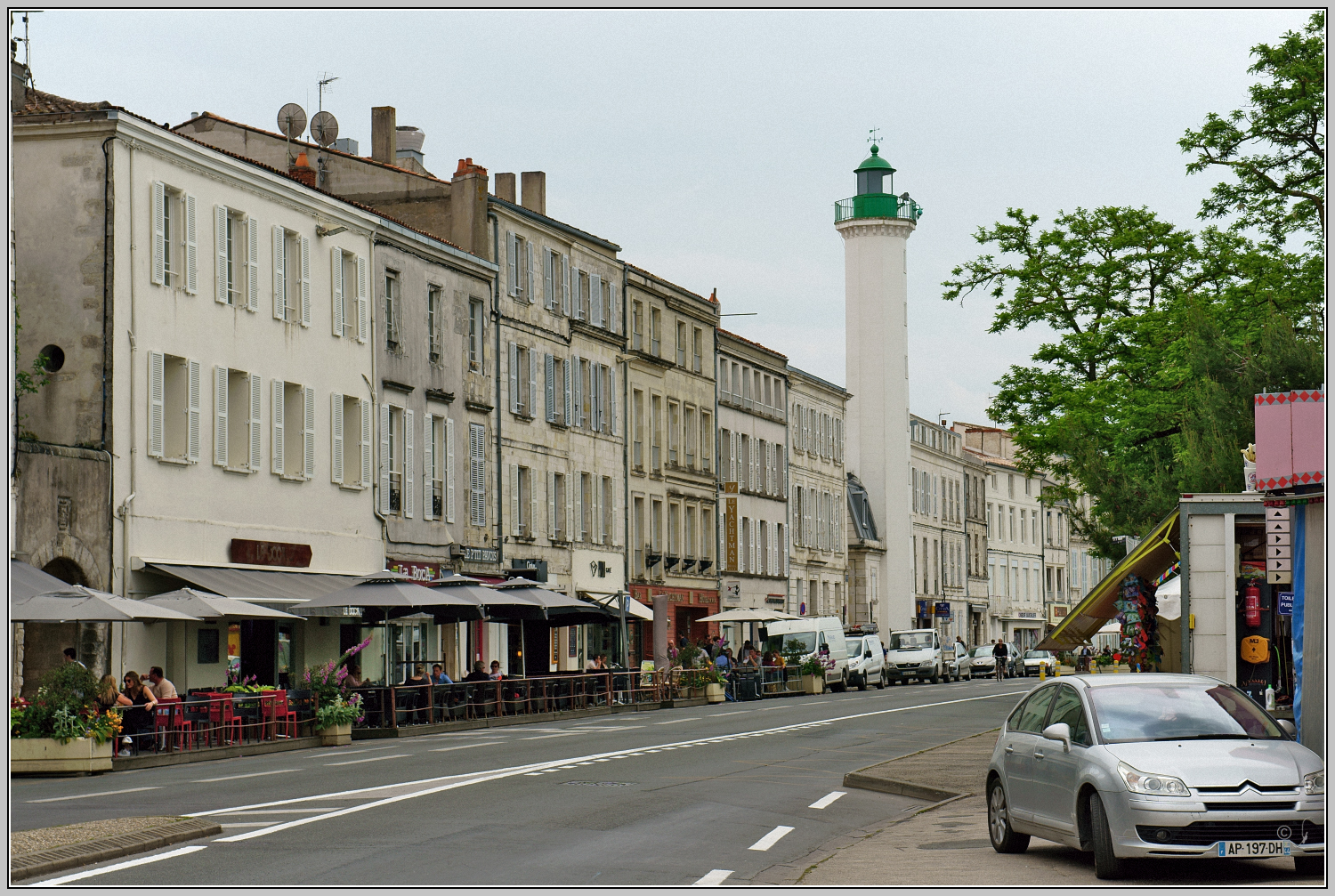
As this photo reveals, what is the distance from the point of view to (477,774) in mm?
21875

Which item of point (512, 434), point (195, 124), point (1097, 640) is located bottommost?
point (1097, 640)

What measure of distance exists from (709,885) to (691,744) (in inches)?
634

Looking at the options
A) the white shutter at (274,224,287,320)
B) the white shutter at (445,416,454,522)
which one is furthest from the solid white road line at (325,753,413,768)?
the white shutter at (445,416,454,522)

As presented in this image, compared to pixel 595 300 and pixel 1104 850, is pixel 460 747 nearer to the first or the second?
pixel 1104 850

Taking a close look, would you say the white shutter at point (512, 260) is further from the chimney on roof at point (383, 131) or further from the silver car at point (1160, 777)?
the silver car at point (1160, 777)

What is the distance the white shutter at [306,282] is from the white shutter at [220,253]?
9.88 feet

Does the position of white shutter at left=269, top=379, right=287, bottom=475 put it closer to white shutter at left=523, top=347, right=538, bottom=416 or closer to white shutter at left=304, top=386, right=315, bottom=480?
white shutter at left=304, top=386, right=315, bottom=480

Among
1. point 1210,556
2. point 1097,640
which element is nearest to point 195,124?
point 1210,556

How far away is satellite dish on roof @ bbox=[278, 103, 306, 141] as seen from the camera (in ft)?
154

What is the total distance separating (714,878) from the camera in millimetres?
12547

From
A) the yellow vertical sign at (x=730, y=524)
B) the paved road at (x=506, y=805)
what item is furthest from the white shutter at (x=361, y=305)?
the yellow vertical sign at (x=730, y=524)

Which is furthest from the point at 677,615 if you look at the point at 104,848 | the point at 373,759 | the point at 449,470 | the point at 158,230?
the point at 104,848

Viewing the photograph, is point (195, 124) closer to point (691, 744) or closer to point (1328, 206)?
point (691, 744)

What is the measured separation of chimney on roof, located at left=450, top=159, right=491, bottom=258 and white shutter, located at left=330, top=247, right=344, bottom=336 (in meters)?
7.60
